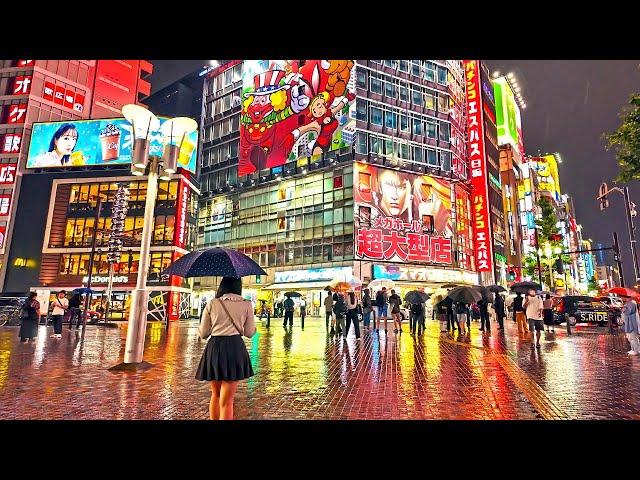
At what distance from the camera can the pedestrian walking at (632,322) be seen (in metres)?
10.3

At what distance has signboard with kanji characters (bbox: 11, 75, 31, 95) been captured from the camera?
146 ft

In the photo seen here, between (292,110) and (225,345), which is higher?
(292,110)

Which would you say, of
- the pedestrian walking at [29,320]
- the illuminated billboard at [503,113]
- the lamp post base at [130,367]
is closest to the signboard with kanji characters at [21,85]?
the pedestrian walking at [29,320]

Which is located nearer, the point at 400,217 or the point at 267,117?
the point at 400,217

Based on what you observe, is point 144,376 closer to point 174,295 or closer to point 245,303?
point 245,303

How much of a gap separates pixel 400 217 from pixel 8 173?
4111 centimetres

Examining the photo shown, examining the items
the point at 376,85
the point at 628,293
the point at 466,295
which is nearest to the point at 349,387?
the point at 628,293

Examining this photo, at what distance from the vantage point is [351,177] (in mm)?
38562

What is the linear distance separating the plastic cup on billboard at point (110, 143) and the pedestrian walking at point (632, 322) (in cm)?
4452

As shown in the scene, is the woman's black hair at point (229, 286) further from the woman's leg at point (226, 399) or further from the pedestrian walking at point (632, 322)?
the pedestrian walking at point (632, 322)

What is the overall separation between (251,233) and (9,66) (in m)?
32.5

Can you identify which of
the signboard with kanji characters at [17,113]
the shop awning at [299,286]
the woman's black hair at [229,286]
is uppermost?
the signboard with kanji characters at [17,113]

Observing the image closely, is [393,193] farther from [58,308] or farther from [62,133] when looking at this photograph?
[62,133]

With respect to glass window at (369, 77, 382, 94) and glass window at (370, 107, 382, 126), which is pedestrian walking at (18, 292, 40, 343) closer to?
glass window at (370, 107, 382, 126)
